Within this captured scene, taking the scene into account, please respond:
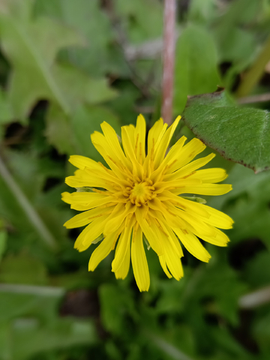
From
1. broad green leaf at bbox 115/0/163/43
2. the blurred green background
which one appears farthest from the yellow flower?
broad green leaf at bbox 115/0/163/43

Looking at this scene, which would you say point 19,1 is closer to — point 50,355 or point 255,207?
point 255,207

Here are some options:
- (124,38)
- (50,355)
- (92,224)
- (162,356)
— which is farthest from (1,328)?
(124,38)

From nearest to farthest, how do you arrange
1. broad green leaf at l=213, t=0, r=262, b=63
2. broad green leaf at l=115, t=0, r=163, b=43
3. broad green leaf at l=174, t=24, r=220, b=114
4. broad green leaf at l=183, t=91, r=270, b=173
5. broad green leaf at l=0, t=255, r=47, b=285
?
broad green leaf at l=183, t=91, r=270, b=173, broad green leaf at l=174, t=24, r=220, b=114, broad green leaf at l=0, t=255, r=47, b=285, broad green leaf at l=213, t=0, r=262, b=63, broad green leaf at l=115, t=0, r=163, b=43

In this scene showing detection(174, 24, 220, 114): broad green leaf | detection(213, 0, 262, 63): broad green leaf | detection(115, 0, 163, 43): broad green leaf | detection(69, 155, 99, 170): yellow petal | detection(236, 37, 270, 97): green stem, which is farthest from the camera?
detection(115, 0, 163, 43): broad green leaf

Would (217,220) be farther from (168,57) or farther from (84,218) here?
(168,57)

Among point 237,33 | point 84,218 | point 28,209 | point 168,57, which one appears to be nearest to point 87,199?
point 84,218

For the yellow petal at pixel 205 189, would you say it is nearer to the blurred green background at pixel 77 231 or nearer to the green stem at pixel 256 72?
the blurred green background at pixel 77 231

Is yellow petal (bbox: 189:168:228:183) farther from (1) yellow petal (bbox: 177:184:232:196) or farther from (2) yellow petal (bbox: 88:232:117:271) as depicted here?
(2) yellow petal (bbox: 88:232:117:271)
